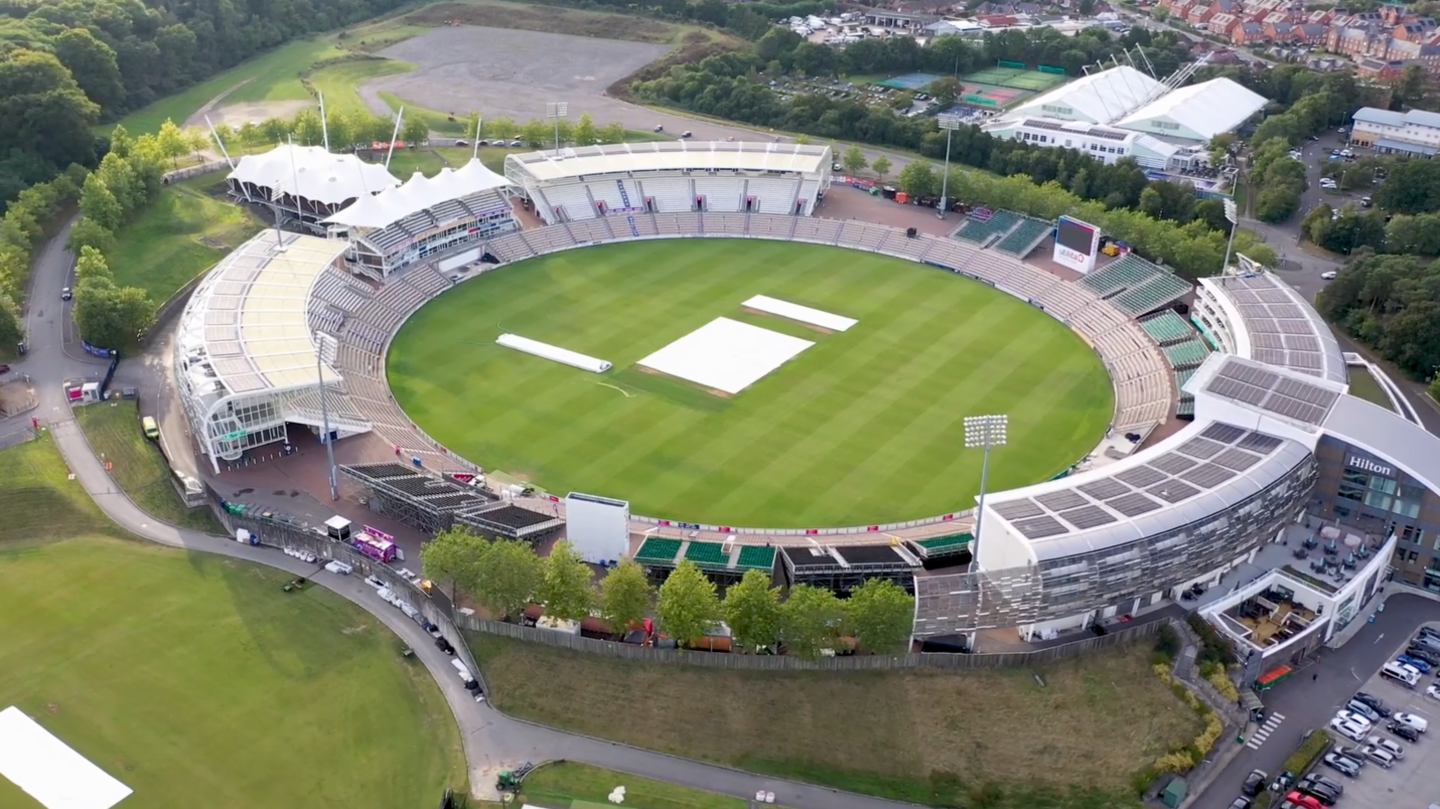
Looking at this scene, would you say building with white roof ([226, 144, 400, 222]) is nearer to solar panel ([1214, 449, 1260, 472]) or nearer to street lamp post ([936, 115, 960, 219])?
street lamp post ([936, 115, 960, 219])

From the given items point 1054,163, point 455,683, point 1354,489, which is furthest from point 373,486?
point 1054,163

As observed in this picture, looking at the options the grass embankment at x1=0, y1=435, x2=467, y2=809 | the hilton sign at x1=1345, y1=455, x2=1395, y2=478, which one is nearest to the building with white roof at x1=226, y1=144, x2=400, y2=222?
the grass embankment at x1=0, y1=435, x2=467, y2=809

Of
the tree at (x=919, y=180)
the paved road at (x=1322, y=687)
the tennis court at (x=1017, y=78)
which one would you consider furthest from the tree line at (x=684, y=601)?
the tennis court at (x=1017, y=78)

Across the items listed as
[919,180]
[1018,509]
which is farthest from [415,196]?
[1018,509]

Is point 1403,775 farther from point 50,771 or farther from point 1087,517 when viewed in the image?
point 50,771

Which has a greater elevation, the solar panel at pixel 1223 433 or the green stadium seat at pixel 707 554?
the solar panel at pixel 1223 433

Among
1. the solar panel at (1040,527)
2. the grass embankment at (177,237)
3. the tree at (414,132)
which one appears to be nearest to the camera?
the solar panel at (1040,527)

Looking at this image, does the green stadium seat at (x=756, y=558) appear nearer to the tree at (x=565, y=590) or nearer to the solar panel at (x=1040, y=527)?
the tree at (x=565, y=590)
